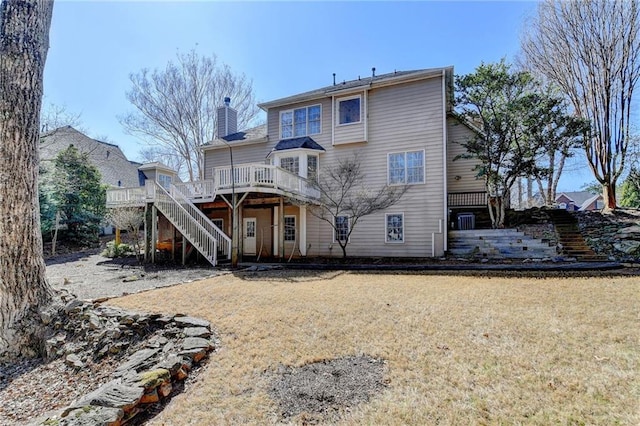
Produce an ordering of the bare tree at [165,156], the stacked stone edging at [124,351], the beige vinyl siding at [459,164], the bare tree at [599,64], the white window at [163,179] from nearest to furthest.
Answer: the stacked stone edging at [124,351] → the bare tree at [599,64] → the beige vinyl siding at [459,164] → the white window at [163,179] → the bare tree at [165,156]

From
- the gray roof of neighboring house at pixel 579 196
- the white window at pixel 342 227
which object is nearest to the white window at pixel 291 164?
the white window at pixel 342 227

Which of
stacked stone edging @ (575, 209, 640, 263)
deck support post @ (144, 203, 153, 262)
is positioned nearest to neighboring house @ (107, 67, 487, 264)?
deck support post @ (144, 203, 153, 262)

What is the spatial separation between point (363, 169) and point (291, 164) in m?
3.19

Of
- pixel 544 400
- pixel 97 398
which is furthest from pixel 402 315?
pixel 97 398

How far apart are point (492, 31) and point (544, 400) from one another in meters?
14.5

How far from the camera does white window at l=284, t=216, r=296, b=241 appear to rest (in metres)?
15.0

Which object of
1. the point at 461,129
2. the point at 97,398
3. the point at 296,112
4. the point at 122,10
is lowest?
the point at 97,398

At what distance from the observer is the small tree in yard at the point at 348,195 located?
40.1ft

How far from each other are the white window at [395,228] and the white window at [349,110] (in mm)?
4365

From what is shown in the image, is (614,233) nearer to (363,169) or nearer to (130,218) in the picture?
(363,169)

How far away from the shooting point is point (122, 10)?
1057 centimetres

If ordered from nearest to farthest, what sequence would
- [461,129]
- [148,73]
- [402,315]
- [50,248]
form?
[402,315] → [461,129] → [50,248] → [148,73]

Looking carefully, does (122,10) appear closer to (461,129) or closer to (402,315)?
(402,315)

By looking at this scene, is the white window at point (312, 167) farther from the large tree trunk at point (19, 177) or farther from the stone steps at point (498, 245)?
the large tree trunk at point (19, 177)
